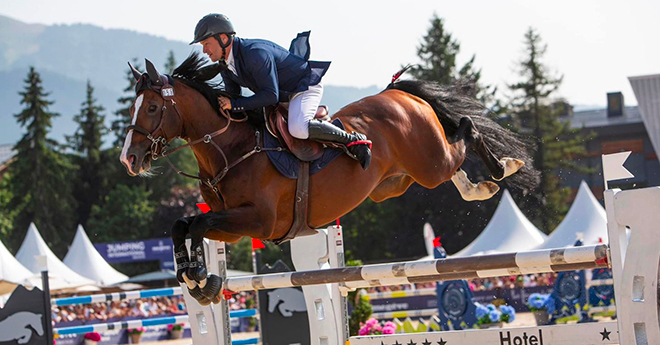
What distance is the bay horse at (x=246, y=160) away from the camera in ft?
14.1

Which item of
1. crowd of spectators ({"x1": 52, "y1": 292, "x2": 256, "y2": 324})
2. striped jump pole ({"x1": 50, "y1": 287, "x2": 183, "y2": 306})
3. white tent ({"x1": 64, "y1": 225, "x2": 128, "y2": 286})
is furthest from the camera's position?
white tent ({"x1": 64, "y1": 225, "x2": 128, "y2": 286})

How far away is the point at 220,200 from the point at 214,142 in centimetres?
34

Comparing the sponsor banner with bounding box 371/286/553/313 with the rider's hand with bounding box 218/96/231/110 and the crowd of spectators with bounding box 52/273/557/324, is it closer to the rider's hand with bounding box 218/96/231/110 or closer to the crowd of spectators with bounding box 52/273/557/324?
the crowd of spectators with bounding box 52/273/557/324

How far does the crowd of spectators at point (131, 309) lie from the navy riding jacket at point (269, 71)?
1258 cm

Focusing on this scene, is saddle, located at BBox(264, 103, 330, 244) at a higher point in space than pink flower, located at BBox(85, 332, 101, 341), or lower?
higher

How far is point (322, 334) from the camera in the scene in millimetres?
5195

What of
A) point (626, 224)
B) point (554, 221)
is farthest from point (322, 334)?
point (554, 221)

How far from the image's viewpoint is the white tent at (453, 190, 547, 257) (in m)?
18.0

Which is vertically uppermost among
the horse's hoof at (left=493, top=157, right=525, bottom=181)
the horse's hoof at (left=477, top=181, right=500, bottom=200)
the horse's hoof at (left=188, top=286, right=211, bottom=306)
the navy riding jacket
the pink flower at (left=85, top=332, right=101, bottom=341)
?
the navy riding jacket

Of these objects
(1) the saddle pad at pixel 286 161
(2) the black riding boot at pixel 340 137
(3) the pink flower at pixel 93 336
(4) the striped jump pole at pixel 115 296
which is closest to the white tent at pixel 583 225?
(3) the pink flower at pixel 93 336

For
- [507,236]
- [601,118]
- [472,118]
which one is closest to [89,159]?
[601,118]

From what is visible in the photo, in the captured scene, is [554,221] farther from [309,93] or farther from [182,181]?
[309,93]

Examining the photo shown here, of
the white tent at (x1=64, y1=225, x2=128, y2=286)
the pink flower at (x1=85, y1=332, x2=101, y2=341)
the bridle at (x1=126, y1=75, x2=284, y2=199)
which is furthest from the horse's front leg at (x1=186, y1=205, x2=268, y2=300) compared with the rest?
the white tent at (x1=64, y1=225, x2=128, y2=286)

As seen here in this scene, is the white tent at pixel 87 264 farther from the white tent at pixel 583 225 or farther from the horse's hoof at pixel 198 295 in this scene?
the horse's hoof at pixel 198 295
